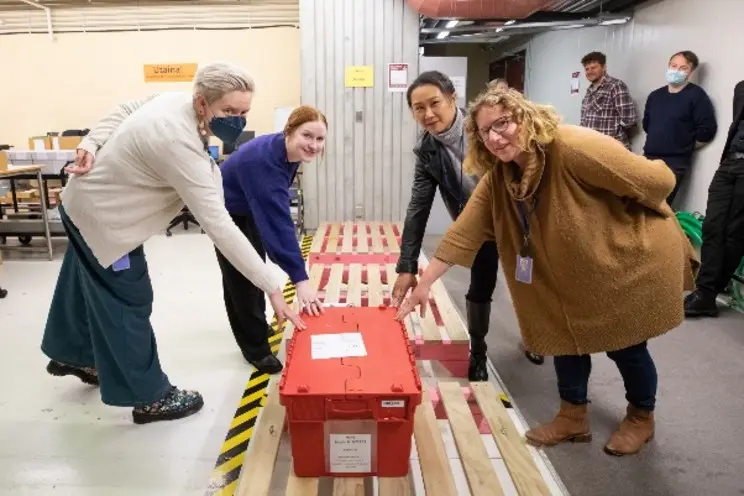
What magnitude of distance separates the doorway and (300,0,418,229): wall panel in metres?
3.61

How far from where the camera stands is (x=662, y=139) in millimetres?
4457

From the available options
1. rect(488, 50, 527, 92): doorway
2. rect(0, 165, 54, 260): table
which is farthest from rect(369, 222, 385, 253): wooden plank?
rect(488, 50, 527, 92): doorway

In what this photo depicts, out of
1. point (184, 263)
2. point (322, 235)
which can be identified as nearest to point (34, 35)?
point (184, 263)

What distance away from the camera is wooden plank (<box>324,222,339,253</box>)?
4262 mm

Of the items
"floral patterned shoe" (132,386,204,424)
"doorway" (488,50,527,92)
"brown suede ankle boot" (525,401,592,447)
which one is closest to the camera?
"brown suede ankle boot" (525,401,592,447)

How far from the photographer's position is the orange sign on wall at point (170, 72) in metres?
7.64

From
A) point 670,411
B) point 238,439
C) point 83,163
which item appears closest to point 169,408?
point 238,439

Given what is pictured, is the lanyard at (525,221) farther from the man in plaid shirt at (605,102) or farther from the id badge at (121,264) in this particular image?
the man in plaid shirt at (605,102)

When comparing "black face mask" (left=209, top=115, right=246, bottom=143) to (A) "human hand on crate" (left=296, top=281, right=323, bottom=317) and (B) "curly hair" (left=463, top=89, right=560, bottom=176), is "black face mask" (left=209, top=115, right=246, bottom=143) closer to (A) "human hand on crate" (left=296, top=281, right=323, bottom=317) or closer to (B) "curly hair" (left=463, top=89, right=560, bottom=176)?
(A) "human hand on crate" (left=296, top=281, right=323, bottom=317)

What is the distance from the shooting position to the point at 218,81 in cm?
188

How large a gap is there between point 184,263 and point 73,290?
8.62ft

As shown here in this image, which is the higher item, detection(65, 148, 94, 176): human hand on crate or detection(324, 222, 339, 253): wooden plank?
detection(65, 148, 94, 176): human hand on crate

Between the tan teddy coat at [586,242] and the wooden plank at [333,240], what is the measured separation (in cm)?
234

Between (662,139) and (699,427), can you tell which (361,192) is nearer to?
(662,139)
